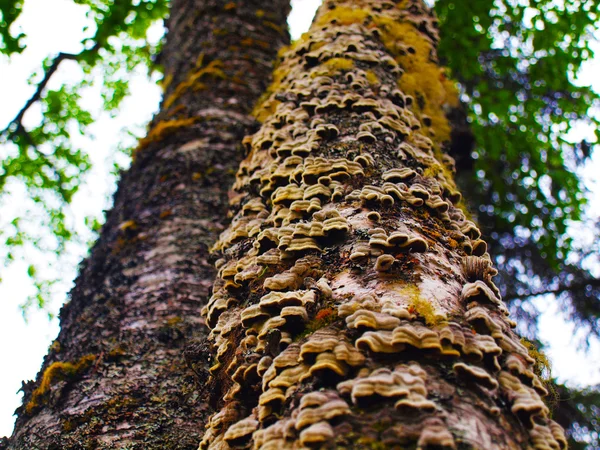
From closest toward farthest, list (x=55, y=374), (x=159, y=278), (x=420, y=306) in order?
(x=420, y=306), (x=55, y=374), (x=159, y=278)

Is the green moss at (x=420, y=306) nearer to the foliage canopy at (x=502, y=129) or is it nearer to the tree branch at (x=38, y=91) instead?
the foliage canopy at (x=502, y=129)

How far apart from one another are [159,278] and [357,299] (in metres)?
1.77

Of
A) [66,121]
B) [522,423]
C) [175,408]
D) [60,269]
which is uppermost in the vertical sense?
[66,121]

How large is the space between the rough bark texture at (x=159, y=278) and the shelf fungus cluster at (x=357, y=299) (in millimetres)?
500

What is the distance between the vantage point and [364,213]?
185cm

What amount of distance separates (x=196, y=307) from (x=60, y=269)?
4.81 m

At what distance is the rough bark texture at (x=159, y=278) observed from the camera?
2297 millimetres

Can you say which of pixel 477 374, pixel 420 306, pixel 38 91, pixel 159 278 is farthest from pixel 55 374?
pixel 38 91

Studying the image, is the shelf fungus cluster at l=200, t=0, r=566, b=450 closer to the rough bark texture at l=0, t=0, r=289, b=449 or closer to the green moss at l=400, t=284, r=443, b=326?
the green moss at l=400, t=284, r=443, b=326

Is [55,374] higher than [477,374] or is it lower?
higher

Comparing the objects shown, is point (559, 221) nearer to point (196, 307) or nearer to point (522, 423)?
point (196, 307)

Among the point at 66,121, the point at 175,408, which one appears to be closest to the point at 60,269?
the point at 66,121

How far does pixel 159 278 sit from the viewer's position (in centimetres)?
294

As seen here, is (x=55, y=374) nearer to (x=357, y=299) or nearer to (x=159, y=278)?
(x=159, y=278)
